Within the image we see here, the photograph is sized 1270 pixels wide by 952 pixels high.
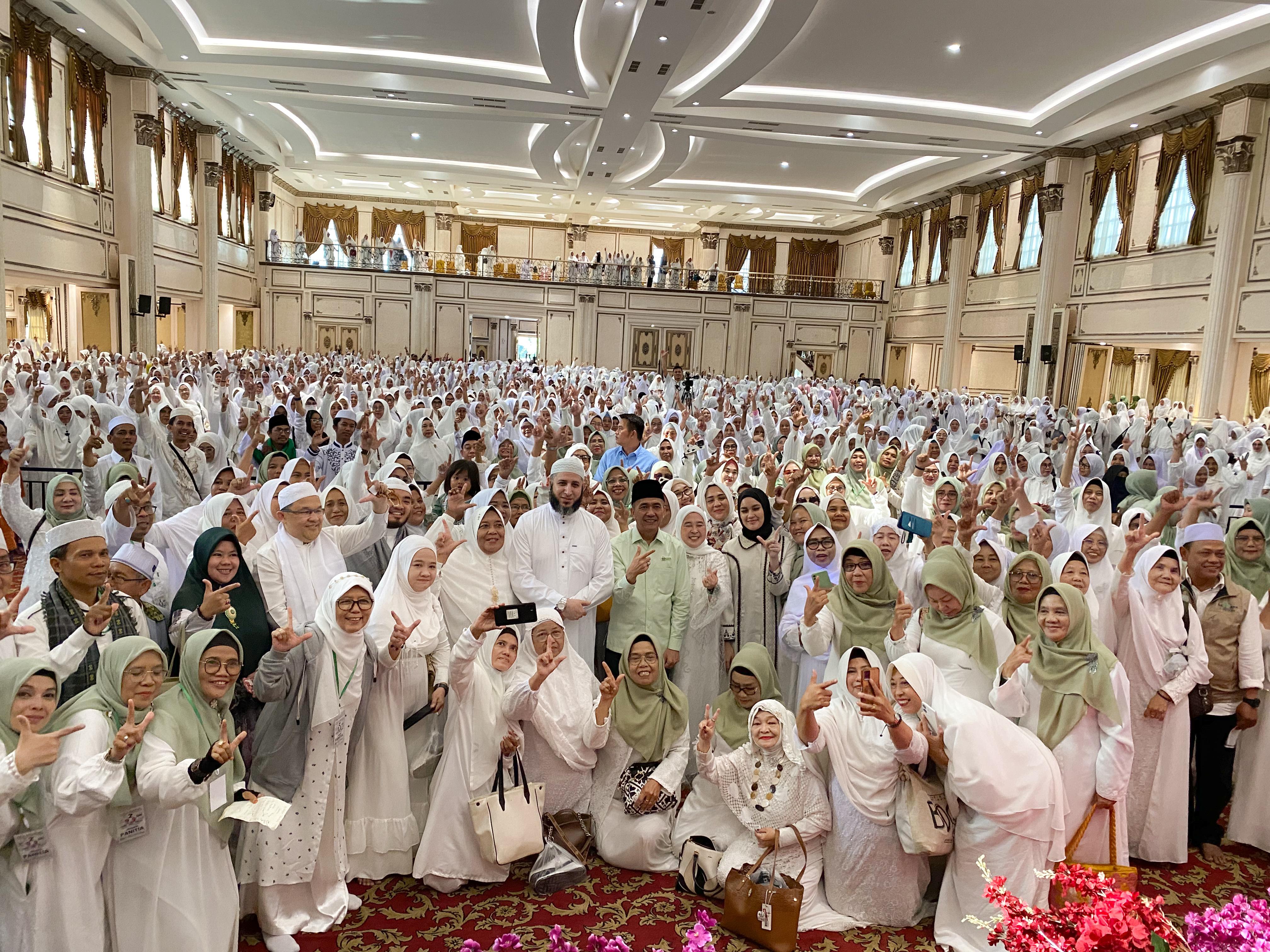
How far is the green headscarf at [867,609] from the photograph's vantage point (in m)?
3.47

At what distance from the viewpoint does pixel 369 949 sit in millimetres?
2750

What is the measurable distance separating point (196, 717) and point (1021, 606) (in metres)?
3.05

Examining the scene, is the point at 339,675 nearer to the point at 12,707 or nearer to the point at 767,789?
the point at 12,707

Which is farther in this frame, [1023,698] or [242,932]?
[1023,698]

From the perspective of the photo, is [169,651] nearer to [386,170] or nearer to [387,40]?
[387,40]

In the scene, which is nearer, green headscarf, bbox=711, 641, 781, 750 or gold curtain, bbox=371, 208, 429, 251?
green headscarf, bbox=711, 641, 781, 750

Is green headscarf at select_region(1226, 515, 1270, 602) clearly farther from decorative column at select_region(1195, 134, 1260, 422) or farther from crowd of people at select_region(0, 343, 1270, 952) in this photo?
decorative column at select_region(1195, 134, 1260, 422)

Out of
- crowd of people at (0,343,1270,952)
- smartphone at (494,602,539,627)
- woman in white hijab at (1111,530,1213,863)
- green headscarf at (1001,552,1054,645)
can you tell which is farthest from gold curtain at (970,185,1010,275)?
smartphone at (494,602,539,627)

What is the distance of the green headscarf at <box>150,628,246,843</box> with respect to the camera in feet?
7.35

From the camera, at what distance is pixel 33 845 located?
6.84 ft

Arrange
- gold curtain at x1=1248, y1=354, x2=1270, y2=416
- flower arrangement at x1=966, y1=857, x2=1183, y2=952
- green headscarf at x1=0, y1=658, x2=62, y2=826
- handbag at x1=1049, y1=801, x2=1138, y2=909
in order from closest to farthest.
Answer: flower arrangement at x1=966, y1=857, x2=1183, y2=952 → green headscarf at x1=0, y1=658, x2=62, y2=826 → handbag at x1=1049, y1=801, x2=1138, y2=909 → gold curtain at x1=1248, y1=354, x2=1270, y2=416

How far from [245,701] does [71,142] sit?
14.0 meters

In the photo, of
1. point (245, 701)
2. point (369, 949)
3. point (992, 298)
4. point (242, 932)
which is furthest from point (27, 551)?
point (992, 298)

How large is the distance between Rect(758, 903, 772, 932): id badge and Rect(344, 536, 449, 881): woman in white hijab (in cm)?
130
